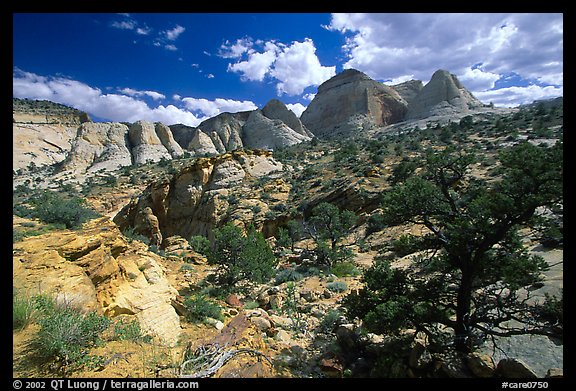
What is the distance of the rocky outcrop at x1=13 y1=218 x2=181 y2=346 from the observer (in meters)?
3.58

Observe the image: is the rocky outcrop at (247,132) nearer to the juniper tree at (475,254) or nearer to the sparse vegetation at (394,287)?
the sparse vegetation at (394,287)

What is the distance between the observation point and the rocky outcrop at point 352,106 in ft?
188

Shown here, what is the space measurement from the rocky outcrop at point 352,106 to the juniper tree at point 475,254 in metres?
52.7

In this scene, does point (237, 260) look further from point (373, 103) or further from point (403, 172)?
point (373, 103)

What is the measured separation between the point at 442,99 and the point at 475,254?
194 ft

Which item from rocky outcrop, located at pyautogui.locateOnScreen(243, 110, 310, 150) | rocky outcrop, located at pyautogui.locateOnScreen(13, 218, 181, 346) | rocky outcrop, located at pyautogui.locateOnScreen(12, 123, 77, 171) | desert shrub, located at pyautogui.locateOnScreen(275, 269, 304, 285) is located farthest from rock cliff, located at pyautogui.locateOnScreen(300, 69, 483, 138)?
rocky outcrop, located at pyautogui.locateOnScreen(13, 218, 181, 346)

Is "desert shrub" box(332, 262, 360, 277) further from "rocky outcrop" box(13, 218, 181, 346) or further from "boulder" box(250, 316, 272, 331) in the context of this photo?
"rocky outcrop" box(13, 218, 181, 346)

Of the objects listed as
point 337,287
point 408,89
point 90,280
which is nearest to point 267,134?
point 408,89

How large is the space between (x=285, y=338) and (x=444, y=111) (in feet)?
178

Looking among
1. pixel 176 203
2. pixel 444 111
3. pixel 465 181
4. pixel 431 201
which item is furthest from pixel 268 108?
pixel 431 201

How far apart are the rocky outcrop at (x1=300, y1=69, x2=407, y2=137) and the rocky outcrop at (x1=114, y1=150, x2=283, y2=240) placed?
36.5 m

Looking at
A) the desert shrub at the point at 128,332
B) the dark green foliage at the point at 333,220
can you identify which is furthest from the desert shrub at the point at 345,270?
the desert shrub at the point at 128,332

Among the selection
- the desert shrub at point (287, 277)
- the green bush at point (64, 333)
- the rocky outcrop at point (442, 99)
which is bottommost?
the desert shrub at point (287, 277)
